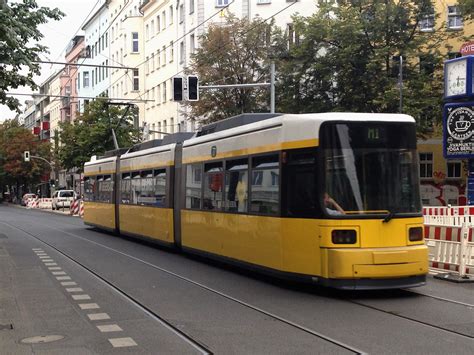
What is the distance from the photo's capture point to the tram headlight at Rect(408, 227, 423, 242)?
9766 mm

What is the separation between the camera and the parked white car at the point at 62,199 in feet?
196

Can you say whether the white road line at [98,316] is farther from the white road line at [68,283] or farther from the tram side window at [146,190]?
the tram side window at [146,190]

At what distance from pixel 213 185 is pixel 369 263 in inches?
183

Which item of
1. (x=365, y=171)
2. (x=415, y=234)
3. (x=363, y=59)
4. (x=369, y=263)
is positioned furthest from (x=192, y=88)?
(x=369, y=263)

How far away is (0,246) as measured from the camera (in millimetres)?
19984

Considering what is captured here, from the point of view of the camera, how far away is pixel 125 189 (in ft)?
68.9

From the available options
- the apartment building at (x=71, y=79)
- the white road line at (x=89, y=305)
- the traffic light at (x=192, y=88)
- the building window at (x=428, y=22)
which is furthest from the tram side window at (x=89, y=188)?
the apartment building at (x=71, y=79)

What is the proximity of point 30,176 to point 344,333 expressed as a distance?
85.4 m

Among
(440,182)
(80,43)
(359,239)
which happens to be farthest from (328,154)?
(80,43)

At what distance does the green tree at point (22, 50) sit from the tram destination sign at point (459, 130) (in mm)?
11859

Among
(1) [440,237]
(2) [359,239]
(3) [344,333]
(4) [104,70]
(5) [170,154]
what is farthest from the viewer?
(4) [104,70]

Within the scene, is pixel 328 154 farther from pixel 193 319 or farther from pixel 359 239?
pixel 193 319

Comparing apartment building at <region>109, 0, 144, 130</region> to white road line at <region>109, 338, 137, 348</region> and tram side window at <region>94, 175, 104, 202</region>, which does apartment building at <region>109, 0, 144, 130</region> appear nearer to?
tram side window at <region>94, 175, 104, 202</region>

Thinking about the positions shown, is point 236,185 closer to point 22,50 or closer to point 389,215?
point 389,215
